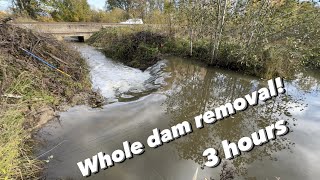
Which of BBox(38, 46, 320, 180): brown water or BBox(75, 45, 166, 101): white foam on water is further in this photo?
BBox(75, 45, 166, 101): white foam on water

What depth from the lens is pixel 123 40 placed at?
531 inches

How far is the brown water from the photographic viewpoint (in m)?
3.44

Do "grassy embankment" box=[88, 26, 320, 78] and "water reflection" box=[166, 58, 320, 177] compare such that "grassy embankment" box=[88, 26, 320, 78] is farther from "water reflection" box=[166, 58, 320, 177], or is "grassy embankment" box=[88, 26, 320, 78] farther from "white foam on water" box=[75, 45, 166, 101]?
"white foam on water" box=[75, 45, 166, 101]

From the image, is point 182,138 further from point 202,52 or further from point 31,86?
point 202,52

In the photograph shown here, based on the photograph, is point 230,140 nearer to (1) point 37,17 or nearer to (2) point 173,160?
(2) point 173,160

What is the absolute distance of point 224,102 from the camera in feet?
20.1

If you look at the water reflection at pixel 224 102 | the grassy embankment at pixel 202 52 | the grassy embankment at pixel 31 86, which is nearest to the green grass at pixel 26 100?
the grassy embankment at pixel 31 86

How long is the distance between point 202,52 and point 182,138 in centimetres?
685

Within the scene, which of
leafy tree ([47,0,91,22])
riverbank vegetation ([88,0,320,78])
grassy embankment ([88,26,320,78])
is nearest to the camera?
riverbank vegetation ([88,0,320,78])

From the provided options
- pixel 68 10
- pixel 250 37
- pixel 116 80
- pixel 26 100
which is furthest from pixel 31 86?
pixel 68 10

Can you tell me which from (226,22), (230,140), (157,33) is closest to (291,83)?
(226,22)

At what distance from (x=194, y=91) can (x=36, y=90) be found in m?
4.18

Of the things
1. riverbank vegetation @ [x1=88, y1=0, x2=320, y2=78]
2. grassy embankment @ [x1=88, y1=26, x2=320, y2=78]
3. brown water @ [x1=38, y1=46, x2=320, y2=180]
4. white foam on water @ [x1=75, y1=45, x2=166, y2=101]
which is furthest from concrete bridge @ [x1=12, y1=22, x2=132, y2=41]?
brown water @ [x1=38, y1=46, x2=320, y2=180]

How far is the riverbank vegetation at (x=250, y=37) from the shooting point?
753 cm
